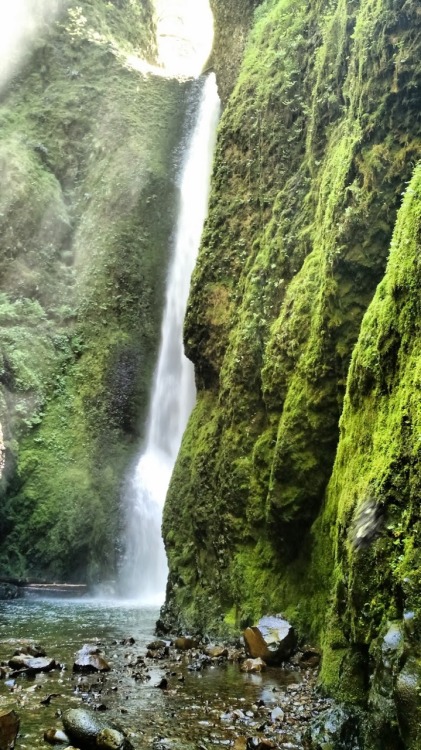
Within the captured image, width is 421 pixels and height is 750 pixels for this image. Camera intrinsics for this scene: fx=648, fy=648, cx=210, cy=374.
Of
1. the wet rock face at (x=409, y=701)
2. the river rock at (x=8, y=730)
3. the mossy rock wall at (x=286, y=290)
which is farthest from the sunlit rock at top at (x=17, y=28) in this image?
the wet rock face at (x=409, y=701)

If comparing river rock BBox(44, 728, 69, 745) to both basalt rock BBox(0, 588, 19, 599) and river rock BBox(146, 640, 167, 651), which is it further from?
basalt rock BBox(0, 588, 19, 599)

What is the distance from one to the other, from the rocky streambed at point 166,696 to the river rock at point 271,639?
0.43ft

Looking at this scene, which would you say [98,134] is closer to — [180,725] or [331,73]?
[331,73]

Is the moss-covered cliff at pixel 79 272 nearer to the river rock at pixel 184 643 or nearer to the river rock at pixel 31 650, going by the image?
the river rock at pixel 184 643

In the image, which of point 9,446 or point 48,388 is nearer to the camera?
point 9,446

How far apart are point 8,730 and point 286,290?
7.15 m

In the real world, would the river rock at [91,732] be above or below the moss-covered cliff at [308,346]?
below

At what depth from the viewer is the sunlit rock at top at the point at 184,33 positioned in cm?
3702

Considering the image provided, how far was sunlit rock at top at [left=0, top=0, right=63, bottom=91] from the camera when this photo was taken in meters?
28.5

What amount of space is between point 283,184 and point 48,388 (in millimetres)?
13694

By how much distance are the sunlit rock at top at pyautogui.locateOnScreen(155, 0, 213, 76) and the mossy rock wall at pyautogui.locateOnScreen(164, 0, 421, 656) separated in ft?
81.9

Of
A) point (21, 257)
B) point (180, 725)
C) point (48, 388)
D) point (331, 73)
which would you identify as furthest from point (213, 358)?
point (21, 257)

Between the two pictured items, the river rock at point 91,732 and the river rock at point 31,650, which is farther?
the river rock at point 31,650

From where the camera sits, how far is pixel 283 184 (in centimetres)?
1141
